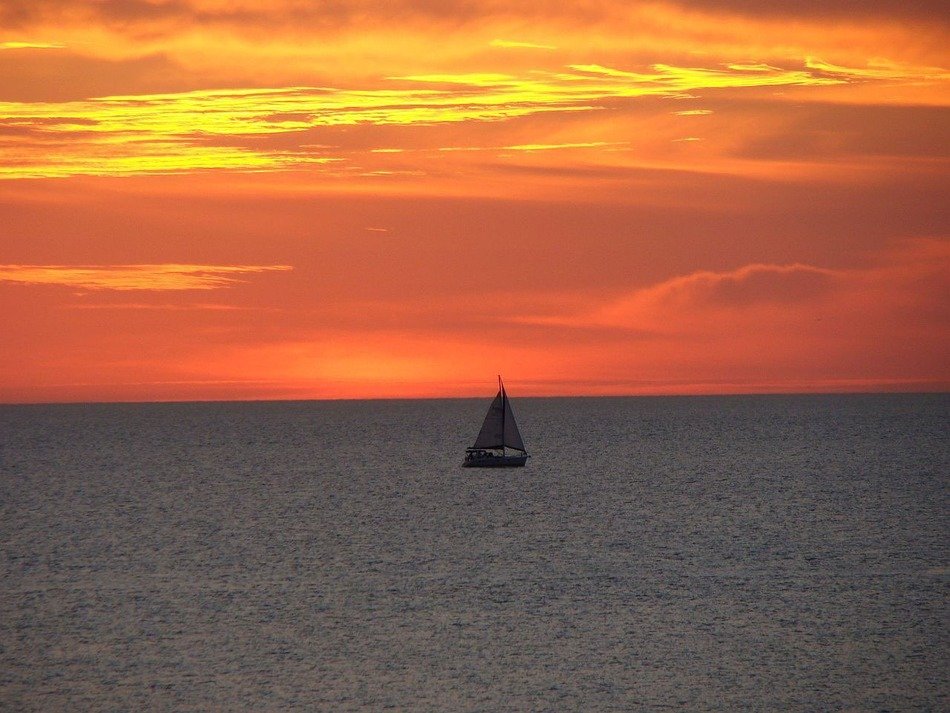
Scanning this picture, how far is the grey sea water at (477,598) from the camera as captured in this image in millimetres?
37125

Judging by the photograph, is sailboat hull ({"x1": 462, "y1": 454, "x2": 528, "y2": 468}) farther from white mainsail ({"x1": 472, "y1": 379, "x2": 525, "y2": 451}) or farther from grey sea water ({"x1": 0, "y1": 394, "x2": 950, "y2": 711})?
grey sea water ({"x1": 0, "y1": 394, "x2": 950, "y2": 711})

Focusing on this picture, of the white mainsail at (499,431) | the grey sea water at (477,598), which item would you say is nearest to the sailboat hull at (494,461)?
the white mainsail at (499,431)

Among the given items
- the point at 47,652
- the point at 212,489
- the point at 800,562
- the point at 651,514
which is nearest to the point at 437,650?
the point at 47,652

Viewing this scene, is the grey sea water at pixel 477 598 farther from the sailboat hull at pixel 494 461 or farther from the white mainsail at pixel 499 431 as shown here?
the sailboat hull at pixel 494 461

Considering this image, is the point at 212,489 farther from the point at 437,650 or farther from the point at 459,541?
the point at 437,650

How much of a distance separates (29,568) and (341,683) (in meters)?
29.1

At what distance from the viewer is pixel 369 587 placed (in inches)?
2131

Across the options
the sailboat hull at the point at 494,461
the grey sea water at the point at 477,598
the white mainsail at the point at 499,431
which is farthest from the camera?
the sailboat hull at the point at 494,461

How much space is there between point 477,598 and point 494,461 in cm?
7087

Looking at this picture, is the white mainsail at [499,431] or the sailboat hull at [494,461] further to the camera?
the sailboat hull at [494,461]

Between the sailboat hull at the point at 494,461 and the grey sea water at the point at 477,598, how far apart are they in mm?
10577

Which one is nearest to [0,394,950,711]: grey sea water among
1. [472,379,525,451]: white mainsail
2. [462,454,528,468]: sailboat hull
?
[472,379,525,451]: white mainsail

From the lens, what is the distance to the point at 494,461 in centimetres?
12175

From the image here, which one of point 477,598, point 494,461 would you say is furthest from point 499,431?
point 477,598
